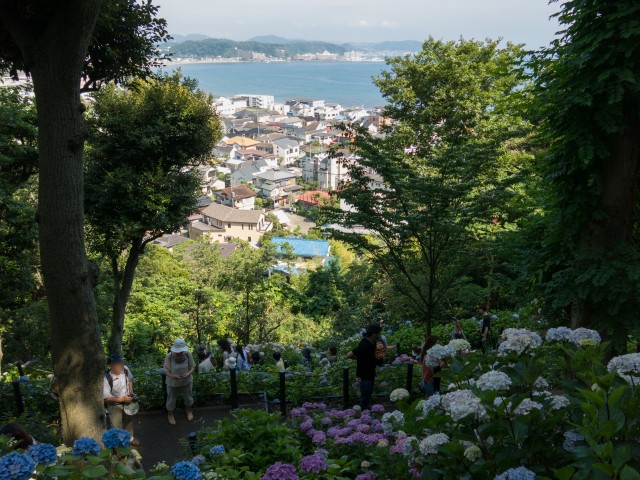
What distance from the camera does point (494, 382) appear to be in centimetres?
226

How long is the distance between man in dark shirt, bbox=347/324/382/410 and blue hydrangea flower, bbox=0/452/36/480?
4.33 meters

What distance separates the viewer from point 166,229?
11.1 meters

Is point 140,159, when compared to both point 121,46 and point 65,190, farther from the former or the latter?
point 65,190

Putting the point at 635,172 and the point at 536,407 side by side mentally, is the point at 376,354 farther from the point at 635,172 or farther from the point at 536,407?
the point at 536,407

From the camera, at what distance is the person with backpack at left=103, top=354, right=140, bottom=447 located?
5301 mm

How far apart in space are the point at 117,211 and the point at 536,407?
32.0 feet

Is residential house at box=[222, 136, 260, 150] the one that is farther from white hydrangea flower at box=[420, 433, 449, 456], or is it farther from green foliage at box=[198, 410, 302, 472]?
white hydrangea flower at box=[420, 433, 449, 456]

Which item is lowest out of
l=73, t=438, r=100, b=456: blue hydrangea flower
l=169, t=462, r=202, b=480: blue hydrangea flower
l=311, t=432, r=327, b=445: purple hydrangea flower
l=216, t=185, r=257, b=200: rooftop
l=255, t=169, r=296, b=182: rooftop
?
l=216, t=185, r=257, b=200: rooftop

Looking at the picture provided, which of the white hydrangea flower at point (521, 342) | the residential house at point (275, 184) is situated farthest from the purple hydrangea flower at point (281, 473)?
the residential house at point (275, 184)

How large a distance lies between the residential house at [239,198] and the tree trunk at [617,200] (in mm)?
68923

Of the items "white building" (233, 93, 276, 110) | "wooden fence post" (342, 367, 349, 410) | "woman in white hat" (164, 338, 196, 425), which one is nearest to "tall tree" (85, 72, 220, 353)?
"woman in white hat" (164, 338, 196, 425)

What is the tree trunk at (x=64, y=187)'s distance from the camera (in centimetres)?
382

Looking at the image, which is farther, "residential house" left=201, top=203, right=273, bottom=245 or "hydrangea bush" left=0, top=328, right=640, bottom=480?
"residential house" left=201, top=203, right=273, bottom=245

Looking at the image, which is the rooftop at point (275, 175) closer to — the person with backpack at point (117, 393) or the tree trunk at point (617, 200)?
the person with backpack at point (117, 393)
